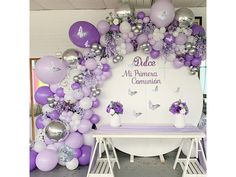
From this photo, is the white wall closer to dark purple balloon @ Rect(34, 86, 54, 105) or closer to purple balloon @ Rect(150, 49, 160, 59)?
dark purple balloon @ Rect(34, 86, 54, 105)

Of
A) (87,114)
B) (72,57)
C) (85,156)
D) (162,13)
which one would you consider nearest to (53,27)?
(72,57)

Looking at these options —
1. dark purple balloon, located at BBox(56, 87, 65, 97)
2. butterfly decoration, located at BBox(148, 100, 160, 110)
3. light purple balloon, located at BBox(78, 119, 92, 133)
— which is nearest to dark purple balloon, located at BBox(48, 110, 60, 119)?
dark purple balloon, located at BBox(56, 87, 65, 97)

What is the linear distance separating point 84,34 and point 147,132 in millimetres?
1658

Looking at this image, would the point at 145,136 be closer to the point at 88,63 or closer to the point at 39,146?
the point at 88,63

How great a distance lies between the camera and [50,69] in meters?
3.75

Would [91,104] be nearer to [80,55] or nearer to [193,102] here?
[80,55]

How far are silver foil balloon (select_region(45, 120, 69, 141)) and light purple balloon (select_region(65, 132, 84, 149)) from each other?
0.32 feet

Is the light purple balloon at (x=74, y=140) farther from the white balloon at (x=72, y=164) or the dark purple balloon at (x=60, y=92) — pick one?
the dark purple balloon at (x=60, y=92)

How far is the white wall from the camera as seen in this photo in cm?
475
